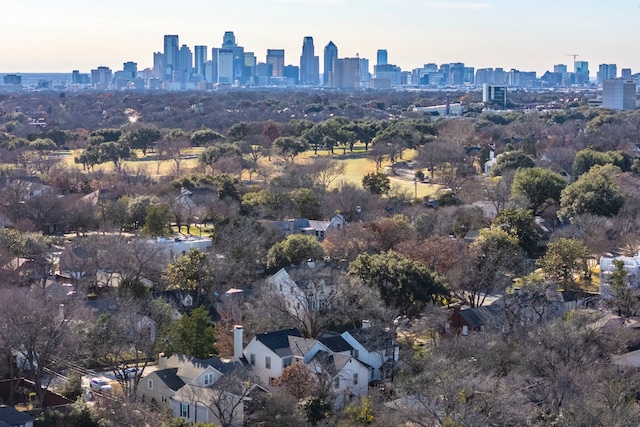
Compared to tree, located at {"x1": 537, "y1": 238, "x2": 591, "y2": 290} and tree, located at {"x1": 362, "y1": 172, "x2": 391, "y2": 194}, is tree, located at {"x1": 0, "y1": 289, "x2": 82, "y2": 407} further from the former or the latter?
tree, located at {"x1": 362, "y1": 172, "x2": 391, "y2": 194}

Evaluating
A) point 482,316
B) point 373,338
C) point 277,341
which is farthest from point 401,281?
point 277,341

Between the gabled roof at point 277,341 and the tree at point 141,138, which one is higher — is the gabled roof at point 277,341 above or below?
below

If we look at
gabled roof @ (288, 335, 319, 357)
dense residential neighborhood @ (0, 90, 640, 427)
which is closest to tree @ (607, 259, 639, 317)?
dense residential neighborhood @ (0, 90, 640, 427)

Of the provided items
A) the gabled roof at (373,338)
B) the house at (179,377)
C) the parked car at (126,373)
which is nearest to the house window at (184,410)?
the house at (179,377)

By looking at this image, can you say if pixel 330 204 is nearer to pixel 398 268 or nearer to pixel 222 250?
pixel 222 250

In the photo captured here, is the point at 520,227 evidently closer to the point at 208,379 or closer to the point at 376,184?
the point at 376,184

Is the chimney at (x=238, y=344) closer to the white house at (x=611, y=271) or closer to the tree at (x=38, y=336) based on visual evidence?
the tree at (x=38, y=336)
